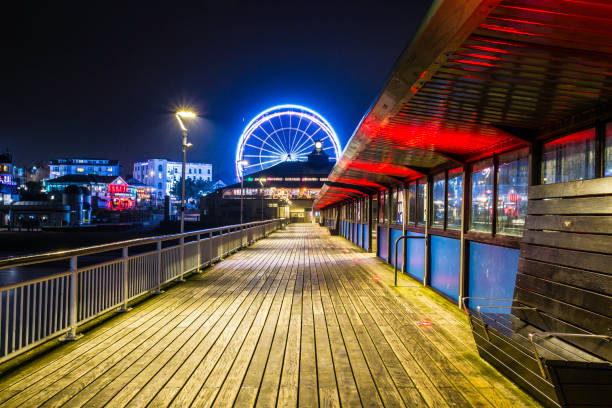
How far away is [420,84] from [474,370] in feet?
7.99

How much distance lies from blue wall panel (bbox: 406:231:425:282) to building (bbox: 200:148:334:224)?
49571mm

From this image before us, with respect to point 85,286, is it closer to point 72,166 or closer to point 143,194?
point 143,194

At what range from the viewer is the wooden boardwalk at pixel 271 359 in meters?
2.68

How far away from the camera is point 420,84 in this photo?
2275 mm

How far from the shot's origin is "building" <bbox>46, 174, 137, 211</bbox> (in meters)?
77.6

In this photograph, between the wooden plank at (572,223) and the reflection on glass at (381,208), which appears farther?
the reflection on glass at (381,208)

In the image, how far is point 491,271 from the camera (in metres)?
4.56

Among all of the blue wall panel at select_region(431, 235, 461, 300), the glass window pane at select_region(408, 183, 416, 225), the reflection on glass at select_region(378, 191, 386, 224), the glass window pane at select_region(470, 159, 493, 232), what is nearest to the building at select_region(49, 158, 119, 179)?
the reflection on glass at select_region(378, 191, 386, 224)

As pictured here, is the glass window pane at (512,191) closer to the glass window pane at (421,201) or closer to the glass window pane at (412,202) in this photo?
the glass window pane at (421,201)

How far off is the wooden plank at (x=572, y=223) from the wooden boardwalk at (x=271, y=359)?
4.13 ft

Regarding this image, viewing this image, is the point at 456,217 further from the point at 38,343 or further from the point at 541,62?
the point at 38,343

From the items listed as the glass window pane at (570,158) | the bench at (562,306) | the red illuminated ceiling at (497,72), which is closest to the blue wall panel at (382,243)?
the red illuminated ceiling at (497,72)

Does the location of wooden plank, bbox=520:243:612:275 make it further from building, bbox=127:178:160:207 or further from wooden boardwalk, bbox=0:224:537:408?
building, bbox=127:178:160:207

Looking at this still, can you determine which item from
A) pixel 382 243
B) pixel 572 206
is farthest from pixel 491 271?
pixel 382 243
